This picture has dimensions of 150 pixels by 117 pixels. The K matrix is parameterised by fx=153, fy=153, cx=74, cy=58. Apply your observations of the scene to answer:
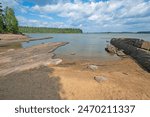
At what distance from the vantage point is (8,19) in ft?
224

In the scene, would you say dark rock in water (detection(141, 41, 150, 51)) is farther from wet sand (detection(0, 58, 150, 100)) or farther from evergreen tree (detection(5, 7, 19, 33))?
evergreen tree (detection(5, 7, 19, 33))

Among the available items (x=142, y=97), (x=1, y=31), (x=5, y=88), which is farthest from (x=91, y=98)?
(x=1, y=31)

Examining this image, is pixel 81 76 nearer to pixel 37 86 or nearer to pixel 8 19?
pixel 37 86

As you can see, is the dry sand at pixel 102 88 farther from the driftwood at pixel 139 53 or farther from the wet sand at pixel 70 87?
the driftwood at pixel 139 53

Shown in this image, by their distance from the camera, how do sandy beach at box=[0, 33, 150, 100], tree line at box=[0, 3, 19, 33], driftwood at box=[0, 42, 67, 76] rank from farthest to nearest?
1. tree line at box=[0, 3, 19, 33]
2. driftwood at box=[0, 42, 67, 76]
3. sandy beach at box=[0, 33, 150, 100]

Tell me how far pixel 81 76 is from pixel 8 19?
223ft

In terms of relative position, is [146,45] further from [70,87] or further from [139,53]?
[70,87]

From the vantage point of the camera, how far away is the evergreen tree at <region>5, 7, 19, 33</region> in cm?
6800

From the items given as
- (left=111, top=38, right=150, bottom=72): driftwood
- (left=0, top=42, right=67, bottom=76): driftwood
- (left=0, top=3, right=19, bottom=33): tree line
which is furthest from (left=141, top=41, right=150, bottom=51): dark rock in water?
(left=0, top=3, right=19, bottom=33): tree line

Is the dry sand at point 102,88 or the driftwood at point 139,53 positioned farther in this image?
the driftwood at point 139,53

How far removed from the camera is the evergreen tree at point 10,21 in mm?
68000

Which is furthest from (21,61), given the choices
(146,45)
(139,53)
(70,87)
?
(146,45)

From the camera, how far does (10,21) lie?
226 feet

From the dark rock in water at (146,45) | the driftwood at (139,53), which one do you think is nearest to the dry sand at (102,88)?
the driftwood at (139,53)
